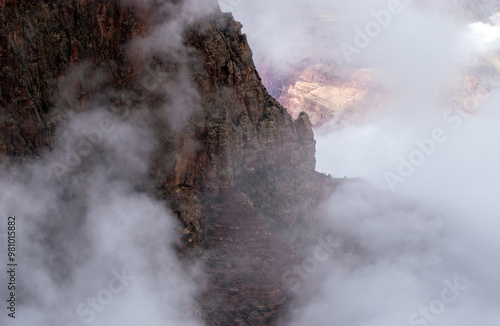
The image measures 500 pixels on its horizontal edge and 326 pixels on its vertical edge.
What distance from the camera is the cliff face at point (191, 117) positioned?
5725 centimetres

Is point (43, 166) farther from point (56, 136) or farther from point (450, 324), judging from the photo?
point (450, 324)

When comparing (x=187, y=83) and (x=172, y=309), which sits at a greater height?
(x=187, y=83)

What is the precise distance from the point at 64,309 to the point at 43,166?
15699mm

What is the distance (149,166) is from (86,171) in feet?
24.0

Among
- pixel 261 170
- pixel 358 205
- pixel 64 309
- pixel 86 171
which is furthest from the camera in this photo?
pixel 358 205

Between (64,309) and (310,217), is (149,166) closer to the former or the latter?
(64,309)

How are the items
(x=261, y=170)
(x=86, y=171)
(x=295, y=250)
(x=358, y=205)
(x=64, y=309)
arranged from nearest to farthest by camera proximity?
1. (x=64, y=309)
2. (x=86, y=171)
3. (x=295, y=250)
4. (x=261, y=170)
5. (x=358, y=205)

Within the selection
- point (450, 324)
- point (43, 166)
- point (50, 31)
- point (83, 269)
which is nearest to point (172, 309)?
point (83, 269)

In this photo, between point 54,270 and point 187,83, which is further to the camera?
point 187,83

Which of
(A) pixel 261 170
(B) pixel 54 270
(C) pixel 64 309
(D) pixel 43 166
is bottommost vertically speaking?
(C) pixel 64 309

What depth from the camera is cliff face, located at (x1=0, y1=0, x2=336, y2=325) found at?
2254 inches

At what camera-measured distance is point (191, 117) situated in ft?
215

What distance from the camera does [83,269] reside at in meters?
60.2

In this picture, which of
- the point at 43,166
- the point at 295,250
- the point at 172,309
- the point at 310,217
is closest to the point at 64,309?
the point at 172,309
